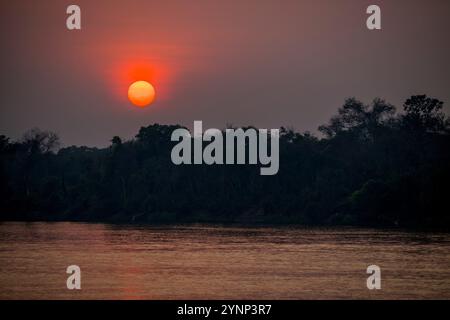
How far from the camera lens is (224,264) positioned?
140 ft

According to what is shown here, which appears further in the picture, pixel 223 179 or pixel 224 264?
pixel 223 179

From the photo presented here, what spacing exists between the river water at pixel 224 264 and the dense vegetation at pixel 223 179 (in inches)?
713

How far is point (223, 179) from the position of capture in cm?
8656

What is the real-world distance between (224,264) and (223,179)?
44.1 meters

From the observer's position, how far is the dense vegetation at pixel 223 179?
268 feet

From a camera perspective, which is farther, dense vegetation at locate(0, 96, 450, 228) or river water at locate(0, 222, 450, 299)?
dense vegetation at locate(0, 96, 450, 228)

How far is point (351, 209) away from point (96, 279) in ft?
139

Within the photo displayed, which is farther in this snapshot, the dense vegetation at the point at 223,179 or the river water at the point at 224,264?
the dense vegetation at the point at 223,179

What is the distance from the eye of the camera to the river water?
111ft

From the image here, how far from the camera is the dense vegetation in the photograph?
8175cm

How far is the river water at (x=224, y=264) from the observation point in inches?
1330

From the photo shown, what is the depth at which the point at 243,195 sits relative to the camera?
8594 centimetres

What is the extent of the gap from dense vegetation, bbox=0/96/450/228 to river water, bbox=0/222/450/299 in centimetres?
1811
